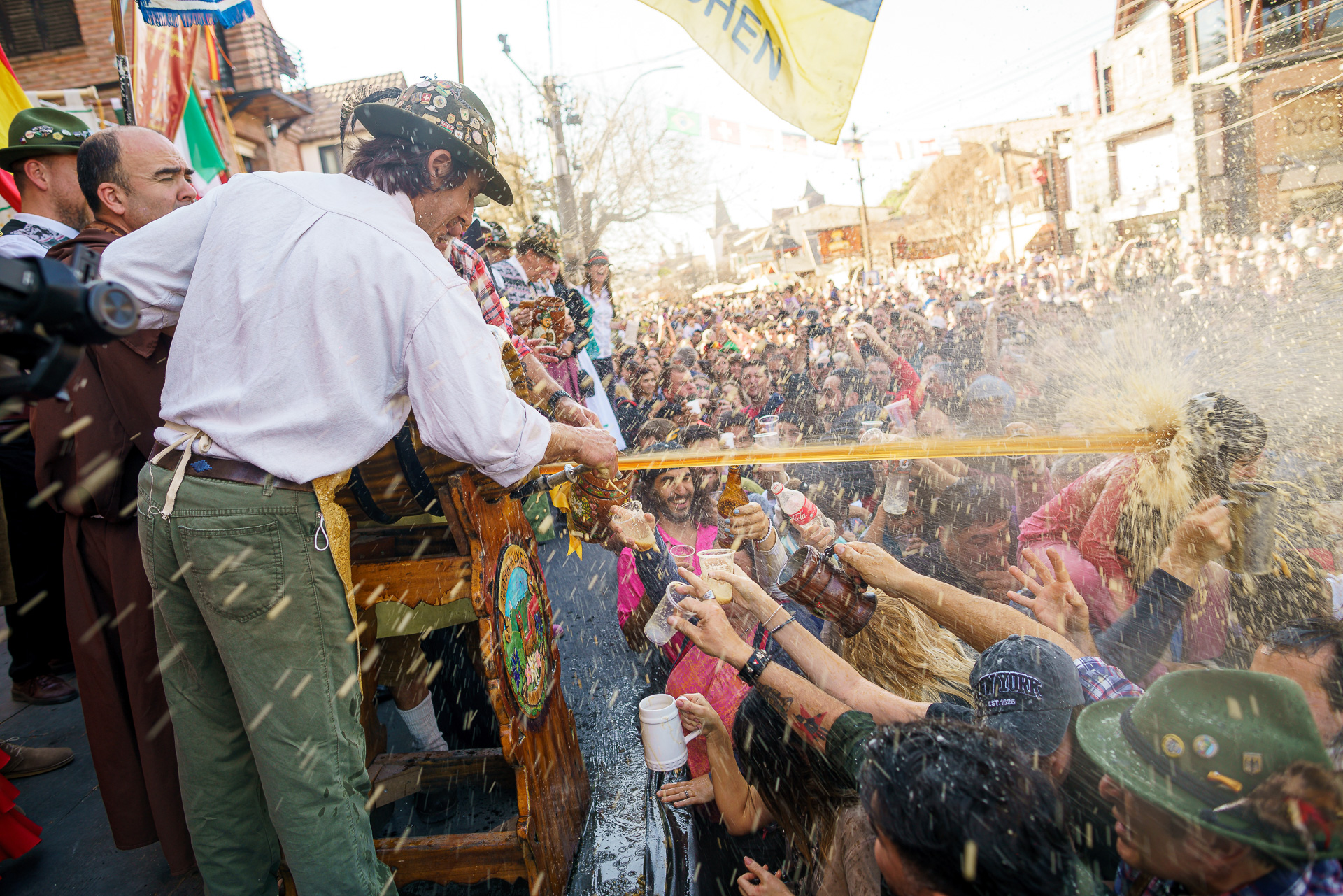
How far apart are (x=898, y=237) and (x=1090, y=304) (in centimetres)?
3859

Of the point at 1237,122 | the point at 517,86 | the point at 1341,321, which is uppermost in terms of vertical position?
the point at 517,86

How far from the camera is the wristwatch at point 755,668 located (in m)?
2.03

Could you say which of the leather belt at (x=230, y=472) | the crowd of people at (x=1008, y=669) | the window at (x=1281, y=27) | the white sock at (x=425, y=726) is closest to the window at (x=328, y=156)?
the crowd of people at (x=1008, y=669)

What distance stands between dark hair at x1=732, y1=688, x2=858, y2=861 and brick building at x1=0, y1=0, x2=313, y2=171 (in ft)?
31.2

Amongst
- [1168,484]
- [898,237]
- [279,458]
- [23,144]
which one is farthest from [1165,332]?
[898,237]

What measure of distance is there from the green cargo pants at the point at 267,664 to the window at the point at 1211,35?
32.7 m

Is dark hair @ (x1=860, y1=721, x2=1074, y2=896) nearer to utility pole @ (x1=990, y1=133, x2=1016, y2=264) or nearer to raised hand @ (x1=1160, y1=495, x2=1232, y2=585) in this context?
raised hand @ (x1=1160, y1=495, x2=1232, y2=585)

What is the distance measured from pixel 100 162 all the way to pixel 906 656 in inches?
124

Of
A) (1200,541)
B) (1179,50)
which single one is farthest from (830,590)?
(1179,50)

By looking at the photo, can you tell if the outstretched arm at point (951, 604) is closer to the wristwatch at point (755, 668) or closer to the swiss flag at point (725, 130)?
the wristwatch at point (755, 668)

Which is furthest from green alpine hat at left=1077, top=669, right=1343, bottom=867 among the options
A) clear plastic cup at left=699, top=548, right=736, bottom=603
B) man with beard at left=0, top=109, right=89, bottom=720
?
man with beard at left=0, top=109, right=89, bottom=720

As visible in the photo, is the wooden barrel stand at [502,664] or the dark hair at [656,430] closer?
the wooden barrel stand at [502,664]

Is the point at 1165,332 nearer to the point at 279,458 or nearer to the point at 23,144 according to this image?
the point at 279,458

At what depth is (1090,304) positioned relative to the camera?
39.8 feet
